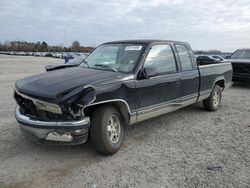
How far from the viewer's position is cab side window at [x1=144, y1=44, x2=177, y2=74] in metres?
4.74

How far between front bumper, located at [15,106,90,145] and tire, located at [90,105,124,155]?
16cm

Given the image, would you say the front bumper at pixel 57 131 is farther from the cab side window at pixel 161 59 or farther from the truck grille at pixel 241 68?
the truck grille at pixel 241 68

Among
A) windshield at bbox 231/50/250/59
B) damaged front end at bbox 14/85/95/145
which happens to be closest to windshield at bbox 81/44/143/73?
damaged front end at bbox 14/85/95/145

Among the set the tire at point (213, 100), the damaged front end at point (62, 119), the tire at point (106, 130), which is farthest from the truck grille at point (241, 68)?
the damaged front end at point (62, 119)

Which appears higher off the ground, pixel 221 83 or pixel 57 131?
pixel 221 83

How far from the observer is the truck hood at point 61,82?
3.54m

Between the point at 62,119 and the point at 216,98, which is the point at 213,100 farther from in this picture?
the point at 62,119

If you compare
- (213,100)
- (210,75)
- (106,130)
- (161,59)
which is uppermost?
(161,59)

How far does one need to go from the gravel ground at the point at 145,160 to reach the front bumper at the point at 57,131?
407mm

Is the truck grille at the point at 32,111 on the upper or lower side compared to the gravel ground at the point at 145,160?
upper

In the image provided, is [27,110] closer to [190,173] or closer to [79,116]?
[79,116]

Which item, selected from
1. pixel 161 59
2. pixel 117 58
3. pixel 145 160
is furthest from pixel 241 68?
pixel 145 160

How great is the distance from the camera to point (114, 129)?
13.5ft

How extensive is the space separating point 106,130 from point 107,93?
558 millimetres
